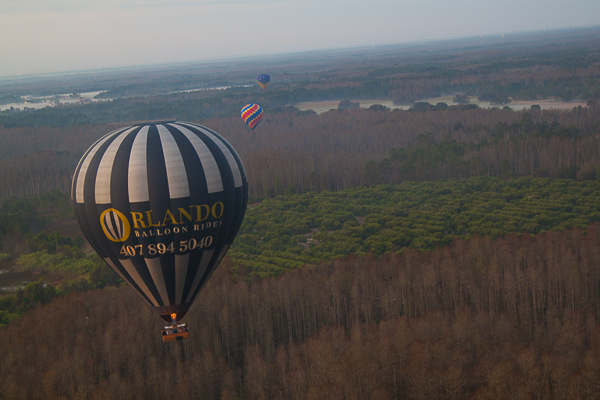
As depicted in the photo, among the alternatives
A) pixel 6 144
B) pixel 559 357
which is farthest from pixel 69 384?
pixel 6 144

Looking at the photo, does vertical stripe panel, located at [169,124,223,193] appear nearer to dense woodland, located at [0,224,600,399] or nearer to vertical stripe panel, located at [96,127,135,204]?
vertical stripe panel, located at [96,127,135,204]

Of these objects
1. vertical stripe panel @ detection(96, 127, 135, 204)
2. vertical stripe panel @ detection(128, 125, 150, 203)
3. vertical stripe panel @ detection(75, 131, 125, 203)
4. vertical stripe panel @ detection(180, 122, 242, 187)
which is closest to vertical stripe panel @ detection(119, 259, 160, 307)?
vertical stripe panel @ detection(96, 127, 135, 204)

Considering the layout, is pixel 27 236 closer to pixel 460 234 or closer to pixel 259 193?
pixel 259 193

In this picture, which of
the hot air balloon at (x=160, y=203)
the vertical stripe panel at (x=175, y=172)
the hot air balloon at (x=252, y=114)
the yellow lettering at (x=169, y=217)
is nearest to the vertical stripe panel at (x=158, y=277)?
the hot air balloon at (x=160, y=203)

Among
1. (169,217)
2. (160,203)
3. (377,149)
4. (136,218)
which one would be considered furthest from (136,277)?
(377,149)

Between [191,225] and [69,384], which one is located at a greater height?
[191,225]

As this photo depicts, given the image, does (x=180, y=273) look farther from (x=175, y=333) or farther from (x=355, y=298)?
(x=355, y=298)

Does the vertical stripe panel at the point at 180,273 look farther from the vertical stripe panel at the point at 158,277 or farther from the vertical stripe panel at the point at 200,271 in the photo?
the vertical stripe panel at the point at 200,271
